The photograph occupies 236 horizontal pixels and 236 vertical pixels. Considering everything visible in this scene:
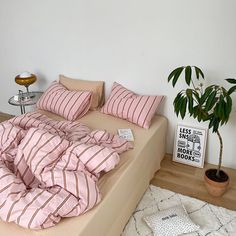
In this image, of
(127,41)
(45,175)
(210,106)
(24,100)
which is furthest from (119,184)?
(24,100)

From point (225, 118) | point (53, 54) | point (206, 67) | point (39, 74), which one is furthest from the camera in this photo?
point (39, 74)

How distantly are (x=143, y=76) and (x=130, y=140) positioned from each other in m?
0.73

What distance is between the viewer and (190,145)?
2.34 meters

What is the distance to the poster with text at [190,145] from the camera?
2.29 m

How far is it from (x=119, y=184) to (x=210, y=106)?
2.67 feet

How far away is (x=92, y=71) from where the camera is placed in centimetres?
264

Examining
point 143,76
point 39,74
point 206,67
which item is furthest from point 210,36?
point 39,74

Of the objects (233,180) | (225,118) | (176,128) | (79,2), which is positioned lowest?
(233,180)

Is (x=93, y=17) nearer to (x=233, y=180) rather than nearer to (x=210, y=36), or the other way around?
(x=210, y=36)

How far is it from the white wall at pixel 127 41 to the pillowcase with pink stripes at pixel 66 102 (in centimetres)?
31

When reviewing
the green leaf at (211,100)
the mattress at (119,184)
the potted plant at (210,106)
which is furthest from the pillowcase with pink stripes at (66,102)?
the green leaf at (211,100)

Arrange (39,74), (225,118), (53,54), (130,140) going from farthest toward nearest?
1. (39,74)
2. (53,54)
3. (130,140)
4. (225,118)

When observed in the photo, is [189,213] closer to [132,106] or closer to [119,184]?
[119,184]

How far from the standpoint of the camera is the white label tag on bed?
1995 mm
